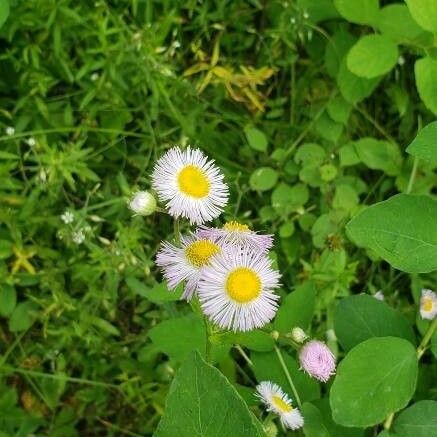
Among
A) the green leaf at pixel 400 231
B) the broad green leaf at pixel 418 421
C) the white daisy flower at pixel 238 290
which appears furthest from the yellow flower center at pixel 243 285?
the broad green leaf at pixel 418 421

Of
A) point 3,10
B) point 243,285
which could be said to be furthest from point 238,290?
point 3,10

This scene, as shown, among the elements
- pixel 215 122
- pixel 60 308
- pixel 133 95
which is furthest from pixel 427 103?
pixel 60 308

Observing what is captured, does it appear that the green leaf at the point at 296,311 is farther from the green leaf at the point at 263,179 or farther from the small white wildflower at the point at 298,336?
the green leaf at the point at 263,179

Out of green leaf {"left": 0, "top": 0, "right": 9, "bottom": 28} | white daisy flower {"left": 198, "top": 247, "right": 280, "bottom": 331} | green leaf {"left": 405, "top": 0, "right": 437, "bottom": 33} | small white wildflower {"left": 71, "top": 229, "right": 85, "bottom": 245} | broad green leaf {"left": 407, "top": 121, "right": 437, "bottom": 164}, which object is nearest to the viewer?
Answer: white daisy flower {"left": 198, "top": 247, "right": 280, "bottom": 331}

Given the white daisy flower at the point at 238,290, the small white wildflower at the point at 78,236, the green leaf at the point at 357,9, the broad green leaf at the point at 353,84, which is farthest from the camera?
the broad green leaf at the point at 353,84


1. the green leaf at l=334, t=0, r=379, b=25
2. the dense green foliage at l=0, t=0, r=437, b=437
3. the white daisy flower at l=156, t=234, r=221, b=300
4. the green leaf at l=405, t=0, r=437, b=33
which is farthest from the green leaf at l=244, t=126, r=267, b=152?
the white daisy flower at l=156, t=234, r=221, b=300

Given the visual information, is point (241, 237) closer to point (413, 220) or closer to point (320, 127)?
point (413, 220)

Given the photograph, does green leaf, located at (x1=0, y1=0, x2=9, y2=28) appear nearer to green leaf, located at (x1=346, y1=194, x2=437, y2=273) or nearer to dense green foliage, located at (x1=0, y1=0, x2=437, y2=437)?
dense green foliage, located at (x1=0, y1=0, x2=437, y2=437)
